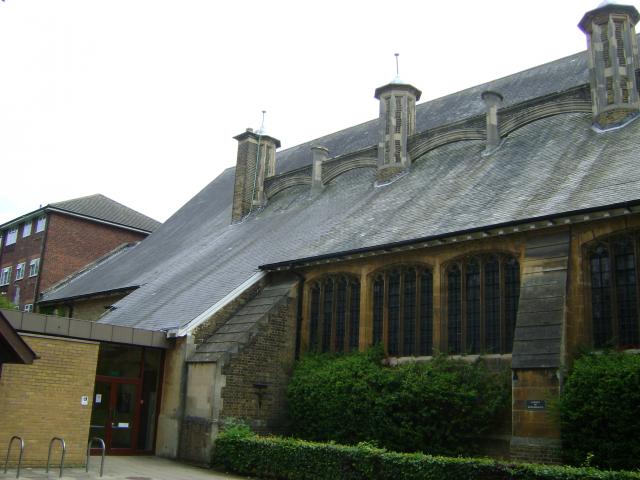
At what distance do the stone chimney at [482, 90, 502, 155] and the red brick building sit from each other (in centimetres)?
2597

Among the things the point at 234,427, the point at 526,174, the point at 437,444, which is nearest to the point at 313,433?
the point at 234,427

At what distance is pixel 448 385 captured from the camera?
14984 mm

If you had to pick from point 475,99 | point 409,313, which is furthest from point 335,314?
point 475,99

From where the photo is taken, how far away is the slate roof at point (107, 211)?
131ft

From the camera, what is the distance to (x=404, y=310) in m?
17.9

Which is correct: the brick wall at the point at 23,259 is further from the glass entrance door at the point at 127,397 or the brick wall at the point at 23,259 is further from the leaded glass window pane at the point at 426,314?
the leaded glass window pane at the point at 426,314

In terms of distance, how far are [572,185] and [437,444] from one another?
668 centimetres

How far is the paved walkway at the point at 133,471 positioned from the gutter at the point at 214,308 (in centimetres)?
346

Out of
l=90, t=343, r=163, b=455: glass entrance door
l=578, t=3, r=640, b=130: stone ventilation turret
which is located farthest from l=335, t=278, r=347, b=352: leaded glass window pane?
l=578, t=3, r=640, b=130: stone ventilation turret

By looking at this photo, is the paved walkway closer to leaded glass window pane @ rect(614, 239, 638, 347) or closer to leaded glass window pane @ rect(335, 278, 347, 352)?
leaded glass window pane @ rect(335, 278, 347, 352)

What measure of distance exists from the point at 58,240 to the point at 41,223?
203 cm

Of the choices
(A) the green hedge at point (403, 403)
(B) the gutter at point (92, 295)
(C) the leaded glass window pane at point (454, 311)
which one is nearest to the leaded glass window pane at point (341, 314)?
(A) the green hedge at point (403, 403)

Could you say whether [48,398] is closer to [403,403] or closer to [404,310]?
[403,403]

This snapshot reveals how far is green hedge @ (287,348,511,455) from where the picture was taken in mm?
14688
